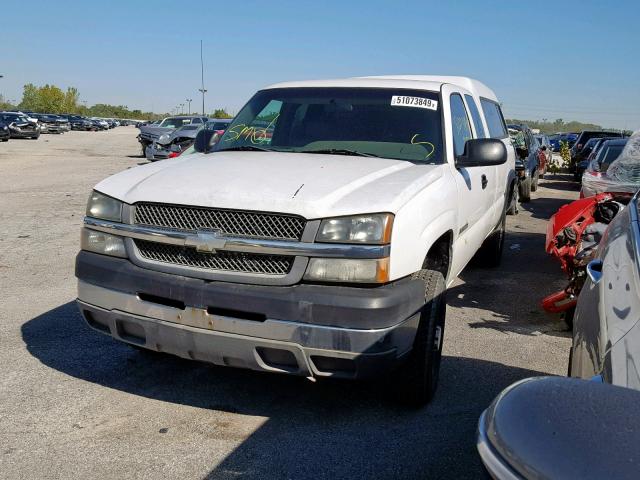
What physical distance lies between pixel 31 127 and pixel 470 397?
4013 cm

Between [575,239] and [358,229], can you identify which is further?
[575,239]

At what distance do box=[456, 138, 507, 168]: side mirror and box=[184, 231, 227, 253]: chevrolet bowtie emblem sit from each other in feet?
6.18

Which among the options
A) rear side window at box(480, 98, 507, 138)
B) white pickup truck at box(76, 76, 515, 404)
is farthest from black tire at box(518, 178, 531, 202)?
white pickup truck at box(76, 76, 515, 404)

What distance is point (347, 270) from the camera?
10.2 ft

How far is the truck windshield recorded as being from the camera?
4395mm

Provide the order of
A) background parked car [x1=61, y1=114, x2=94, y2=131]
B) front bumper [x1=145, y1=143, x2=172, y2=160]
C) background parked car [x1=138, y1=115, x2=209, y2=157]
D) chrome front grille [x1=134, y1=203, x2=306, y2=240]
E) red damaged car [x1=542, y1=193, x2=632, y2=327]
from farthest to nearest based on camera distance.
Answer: background parked car [x1=61, y1=114, x2=94, y2=131]
background parked car [x1=138, y1=115, x2=209, y2=157]
front bumper [x1=145, y1=143, x2=172, y2=160]
red damaged car [x1=542, y1=193, x2=632, y2=327]
chrome front grille [x1=134, y1=203, x2=306, y2=240]

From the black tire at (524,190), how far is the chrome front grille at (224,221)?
12569 mm

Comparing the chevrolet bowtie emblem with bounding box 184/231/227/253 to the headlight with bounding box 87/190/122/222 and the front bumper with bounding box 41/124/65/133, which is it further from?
the front bumper with bounding box 41/124/65/133

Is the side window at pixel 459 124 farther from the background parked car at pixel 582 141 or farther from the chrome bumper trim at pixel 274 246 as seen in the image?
the background parked car at pixel 582 141

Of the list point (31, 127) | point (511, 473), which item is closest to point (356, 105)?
point (511, 473)

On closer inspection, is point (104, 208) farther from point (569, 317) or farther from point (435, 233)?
point (569, 317)

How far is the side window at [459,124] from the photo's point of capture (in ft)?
15.1

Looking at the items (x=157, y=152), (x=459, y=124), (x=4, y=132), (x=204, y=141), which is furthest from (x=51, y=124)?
(x=459, y=124)

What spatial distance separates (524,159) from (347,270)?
11.7 m
